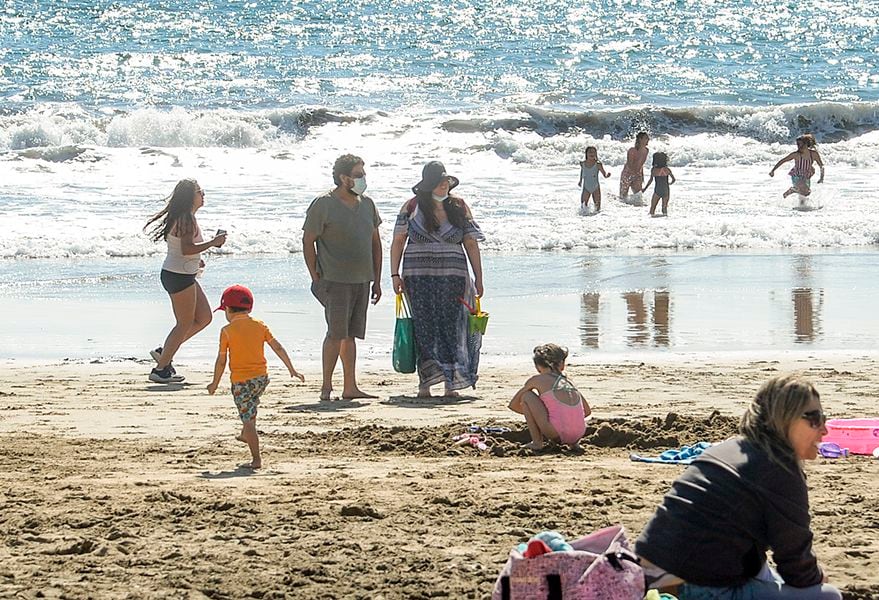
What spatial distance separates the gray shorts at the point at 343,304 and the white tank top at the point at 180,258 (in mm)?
1148

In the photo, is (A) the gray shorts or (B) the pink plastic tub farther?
(A) the gray shorts

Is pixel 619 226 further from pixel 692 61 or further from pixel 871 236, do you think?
pixel 692 61

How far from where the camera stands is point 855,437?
271 inches

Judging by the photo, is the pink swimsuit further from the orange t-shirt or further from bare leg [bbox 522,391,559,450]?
the orange t-shirt

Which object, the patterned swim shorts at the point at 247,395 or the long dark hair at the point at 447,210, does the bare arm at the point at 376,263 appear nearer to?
the long dark hair at the point at 447,210

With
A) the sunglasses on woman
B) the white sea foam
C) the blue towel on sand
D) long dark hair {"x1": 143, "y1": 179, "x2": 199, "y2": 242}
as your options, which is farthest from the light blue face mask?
the white sea foam

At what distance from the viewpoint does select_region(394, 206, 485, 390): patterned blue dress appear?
346 inches

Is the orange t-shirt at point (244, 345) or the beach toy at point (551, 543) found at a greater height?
the orange t-shirt at point (244, 345)

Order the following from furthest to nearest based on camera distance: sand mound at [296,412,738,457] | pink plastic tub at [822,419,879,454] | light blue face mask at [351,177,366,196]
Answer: light blue face mask at [351,177,366,196] → sand mound at [296,412,738,457] → pink plastic tub at [822,419,879,454]

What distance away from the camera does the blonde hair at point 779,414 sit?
13.1 feet

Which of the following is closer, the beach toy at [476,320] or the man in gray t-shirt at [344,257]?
the man in gray t-shirt at [344,257]

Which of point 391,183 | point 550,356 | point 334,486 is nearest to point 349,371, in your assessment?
point 550,356

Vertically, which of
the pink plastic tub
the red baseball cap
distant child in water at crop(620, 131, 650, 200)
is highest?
distant child in water at crop(620, 131, 650, 200)

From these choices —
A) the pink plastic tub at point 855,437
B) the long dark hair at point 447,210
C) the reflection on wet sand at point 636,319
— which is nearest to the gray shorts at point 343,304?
the long dark hair at point 447,210
